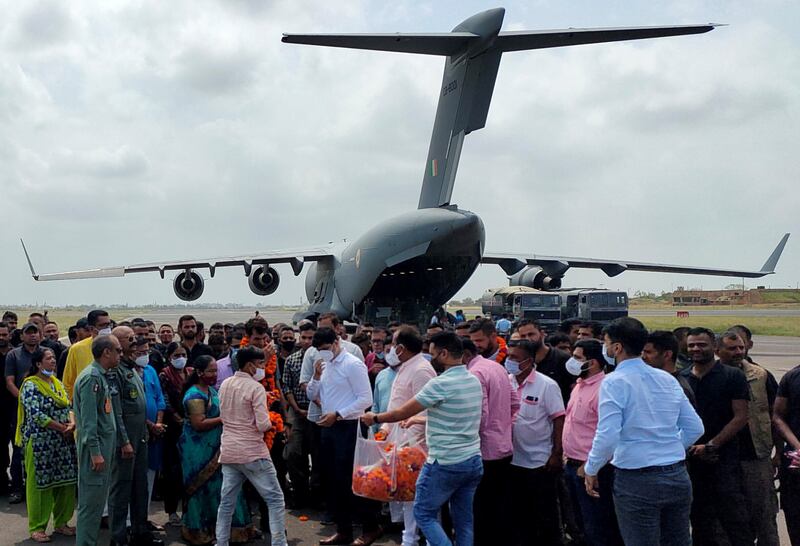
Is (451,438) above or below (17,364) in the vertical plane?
below

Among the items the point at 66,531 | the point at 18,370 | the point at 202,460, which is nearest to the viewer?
the point at 202,460

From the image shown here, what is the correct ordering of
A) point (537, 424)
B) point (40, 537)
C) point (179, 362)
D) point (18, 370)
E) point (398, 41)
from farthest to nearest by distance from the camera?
point (398, 41) → point (18, 370) → point (179, 362) → point (40, 537) → point (537, 424)

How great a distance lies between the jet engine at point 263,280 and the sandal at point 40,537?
13275 mm

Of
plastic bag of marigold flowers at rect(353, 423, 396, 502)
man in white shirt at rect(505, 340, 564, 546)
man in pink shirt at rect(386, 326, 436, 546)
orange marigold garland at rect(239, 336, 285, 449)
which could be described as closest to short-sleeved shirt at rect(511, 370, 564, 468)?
man in white shirt at rect(505, 340, 564, 546)

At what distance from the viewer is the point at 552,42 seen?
495 inches

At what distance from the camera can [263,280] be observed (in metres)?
19.1

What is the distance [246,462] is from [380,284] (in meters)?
10.0

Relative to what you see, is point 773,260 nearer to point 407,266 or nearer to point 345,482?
point 407,266

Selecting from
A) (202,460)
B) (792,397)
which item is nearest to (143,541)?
(202,460)

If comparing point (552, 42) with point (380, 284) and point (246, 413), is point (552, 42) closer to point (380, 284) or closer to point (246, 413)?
point (380, 284)

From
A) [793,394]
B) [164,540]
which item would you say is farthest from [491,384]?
[164,540]

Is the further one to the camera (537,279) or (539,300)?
(539,300)

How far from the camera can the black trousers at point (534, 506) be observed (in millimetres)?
5086

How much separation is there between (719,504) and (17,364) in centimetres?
676
